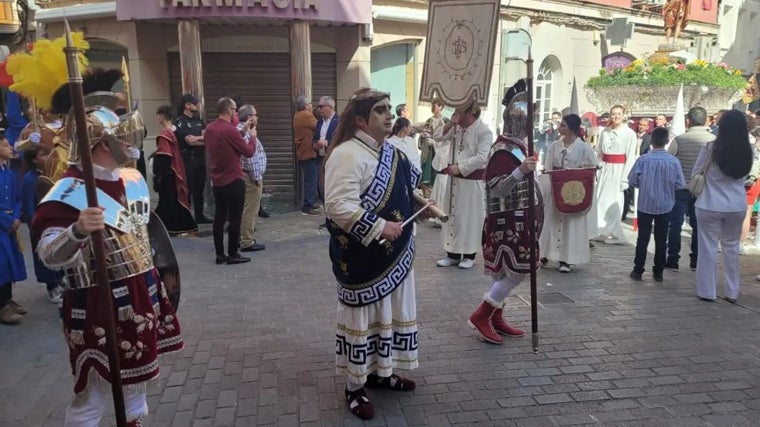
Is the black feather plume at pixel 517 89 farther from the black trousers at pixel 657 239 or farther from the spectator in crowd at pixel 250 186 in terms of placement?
the spectator in crowd at pixel 250 186

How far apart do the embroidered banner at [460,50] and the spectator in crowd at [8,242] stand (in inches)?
148

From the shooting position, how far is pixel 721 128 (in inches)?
217

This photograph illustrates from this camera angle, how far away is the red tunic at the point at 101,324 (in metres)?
2.49

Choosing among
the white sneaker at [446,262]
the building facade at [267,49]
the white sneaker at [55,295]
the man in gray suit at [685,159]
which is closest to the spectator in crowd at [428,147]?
the building facade at [267,49]

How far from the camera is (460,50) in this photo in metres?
4.61

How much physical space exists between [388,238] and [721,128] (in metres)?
4.08

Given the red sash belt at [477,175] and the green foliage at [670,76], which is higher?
the green foliage at [670,76]

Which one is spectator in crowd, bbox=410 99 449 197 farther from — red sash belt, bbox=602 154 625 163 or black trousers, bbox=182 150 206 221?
black trousers, bbox=182 150 206 221

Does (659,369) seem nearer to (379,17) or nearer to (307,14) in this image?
(307,14)

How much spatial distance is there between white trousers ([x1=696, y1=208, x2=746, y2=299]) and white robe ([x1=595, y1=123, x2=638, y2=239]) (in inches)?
102

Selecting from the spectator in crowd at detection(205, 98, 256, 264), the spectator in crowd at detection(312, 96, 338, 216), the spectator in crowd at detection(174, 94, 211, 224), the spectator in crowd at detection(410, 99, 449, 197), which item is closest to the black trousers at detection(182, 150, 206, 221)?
the spectator in crowd at detection(174, 94, 211, 224)

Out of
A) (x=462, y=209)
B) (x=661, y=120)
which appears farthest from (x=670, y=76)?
(x=462, y=209)

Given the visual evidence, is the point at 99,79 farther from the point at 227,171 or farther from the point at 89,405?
the point at 227,171

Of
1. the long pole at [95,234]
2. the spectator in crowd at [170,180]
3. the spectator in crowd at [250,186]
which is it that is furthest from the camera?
the spectator in crowd at [170,180]
